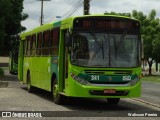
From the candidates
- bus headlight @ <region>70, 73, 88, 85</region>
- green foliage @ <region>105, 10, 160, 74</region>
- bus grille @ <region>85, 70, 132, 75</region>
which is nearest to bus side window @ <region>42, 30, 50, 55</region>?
bus headlight @ <region>70, 73, 88, 85</region>

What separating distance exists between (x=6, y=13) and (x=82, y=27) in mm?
24361

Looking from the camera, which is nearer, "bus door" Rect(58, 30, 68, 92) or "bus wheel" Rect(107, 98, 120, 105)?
"bus door" Rect(58, 30, 68, 92)

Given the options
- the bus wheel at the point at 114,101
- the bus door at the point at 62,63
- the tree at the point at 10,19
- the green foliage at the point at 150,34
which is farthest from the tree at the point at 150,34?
the bus door at the point at 62,63

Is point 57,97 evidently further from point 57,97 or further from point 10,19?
point 10,19

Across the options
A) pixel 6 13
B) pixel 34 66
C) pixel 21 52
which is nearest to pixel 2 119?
pixel 34 66

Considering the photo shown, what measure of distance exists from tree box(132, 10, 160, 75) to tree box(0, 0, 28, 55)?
26.3 metres

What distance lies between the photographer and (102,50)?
622 inches

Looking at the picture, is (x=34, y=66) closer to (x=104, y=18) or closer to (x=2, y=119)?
(x=104, y=18)

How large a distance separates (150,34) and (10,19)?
104ft

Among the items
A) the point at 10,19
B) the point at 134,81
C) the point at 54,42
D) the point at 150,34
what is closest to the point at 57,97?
the point at 54,42

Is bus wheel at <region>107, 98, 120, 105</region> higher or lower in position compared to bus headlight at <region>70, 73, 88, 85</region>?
lower

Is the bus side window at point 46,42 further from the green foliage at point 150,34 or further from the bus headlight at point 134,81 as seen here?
the green foliage at point 150,34

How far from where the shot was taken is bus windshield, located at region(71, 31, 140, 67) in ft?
51.4

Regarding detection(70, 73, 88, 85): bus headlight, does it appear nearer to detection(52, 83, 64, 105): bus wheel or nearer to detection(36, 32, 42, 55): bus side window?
detection(52, 83, 64, 105): bus wheel
